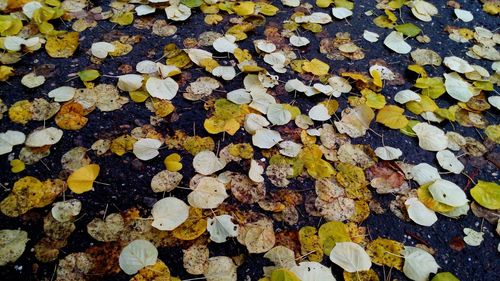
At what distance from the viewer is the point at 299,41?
214cm

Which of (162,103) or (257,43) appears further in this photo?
(257,43)

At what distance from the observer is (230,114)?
1774 millimetres

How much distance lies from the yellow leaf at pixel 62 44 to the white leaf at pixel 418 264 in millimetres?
1730

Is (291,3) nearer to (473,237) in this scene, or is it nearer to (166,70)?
(166,70)

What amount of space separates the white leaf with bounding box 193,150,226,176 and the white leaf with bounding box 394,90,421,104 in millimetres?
899

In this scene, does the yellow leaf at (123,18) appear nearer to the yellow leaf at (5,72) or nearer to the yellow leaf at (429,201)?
the yellow leaf at (5,72)

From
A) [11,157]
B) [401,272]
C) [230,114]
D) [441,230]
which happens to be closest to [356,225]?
[401,272]

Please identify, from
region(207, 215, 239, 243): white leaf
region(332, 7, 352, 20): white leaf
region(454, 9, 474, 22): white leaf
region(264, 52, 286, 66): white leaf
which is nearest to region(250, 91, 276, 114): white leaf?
region(264, 52, 286, 66): white leaf

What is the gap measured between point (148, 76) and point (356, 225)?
Result: 112 cm

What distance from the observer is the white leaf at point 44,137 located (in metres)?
1.60

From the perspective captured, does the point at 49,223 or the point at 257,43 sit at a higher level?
the point at 257,43

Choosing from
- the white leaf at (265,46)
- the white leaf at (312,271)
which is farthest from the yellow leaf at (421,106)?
the white leaf at (312,271)

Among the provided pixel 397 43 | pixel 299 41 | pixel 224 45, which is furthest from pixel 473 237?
pixel 224 45

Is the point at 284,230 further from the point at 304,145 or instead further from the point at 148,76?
the point at 148,76
